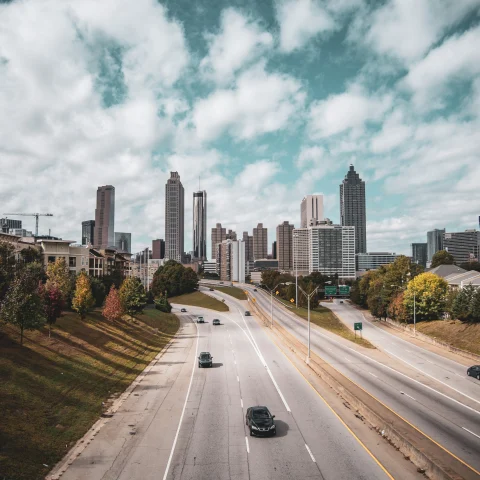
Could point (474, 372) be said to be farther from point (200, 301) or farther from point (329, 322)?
point (200, 301)

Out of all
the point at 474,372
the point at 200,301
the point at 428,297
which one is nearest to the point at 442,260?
the point at 428,297

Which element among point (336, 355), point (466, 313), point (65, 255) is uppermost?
point (65, 255)

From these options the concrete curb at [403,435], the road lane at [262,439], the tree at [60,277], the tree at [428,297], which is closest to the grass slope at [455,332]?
the tree at [428,297]

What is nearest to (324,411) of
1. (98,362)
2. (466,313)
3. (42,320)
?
(98,362)

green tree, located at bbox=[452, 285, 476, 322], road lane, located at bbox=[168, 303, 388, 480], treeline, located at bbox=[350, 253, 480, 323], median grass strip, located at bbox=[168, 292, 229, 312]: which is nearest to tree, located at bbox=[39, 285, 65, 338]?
road lane, located at bbox=[168, 303, 388, 480]

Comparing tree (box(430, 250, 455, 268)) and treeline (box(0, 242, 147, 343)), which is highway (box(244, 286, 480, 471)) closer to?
treeline (box(0, 242, 147, 343))

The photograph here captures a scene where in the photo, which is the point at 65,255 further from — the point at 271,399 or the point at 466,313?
the point at 466,313

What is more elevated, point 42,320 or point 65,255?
point 65,255

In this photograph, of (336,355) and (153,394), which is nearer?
(153,394)
